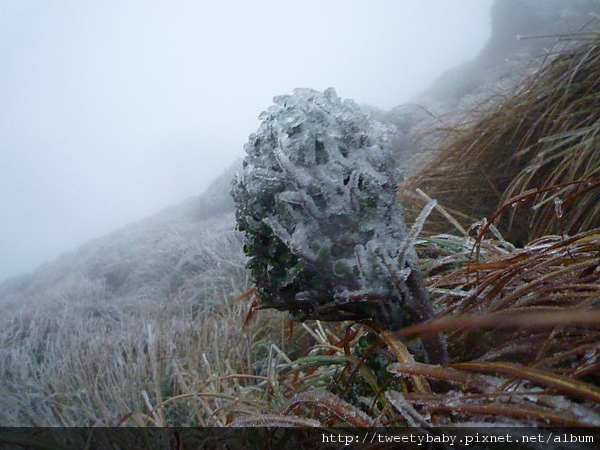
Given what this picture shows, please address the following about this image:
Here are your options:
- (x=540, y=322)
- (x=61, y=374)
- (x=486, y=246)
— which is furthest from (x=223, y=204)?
(x=540, y=322)

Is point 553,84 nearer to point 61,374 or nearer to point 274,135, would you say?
point 274,135

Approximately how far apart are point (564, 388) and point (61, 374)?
1546 millimetres

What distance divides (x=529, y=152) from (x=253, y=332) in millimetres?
1110

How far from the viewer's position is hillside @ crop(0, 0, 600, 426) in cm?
38

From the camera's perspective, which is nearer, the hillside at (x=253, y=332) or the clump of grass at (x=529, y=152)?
the hillside at (x=253, y=332)

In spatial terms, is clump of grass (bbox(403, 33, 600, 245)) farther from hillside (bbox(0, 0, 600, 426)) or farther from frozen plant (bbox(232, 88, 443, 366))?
frozen plant (bbox(232, 88, 443, 366))

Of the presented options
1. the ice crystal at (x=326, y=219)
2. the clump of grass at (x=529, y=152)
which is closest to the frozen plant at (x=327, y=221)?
the ice crystal at (x=326, y=219)

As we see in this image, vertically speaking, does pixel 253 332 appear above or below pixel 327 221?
below

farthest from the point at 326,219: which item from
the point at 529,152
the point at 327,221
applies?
the point at 529,152

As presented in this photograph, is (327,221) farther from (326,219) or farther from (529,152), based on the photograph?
(529,152)

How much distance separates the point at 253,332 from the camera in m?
1.47

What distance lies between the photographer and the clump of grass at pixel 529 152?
40.9 inches

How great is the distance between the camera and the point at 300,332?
1307 millimetres

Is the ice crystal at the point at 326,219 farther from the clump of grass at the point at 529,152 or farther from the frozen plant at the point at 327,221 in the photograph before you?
the clump of grass at the point at 529,152
